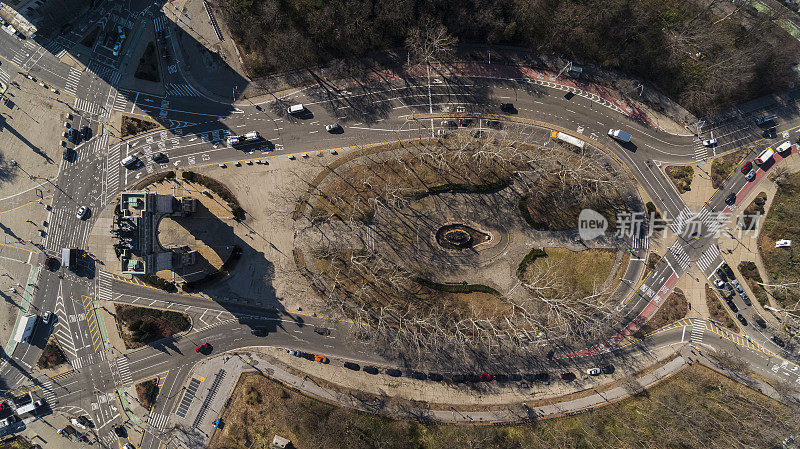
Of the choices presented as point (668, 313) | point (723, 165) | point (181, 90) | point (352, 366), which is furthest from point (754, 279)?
point (181, 90)

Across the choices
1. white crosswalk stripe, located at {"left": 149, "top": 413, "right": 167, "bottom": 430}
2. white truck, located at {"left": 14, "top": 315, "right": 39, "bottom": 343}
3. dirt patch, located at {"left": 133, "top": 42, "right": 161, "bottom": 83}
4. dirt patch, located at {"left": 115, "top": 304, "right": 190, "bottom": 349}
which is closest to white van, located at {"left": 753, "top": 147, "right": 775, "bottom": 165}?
dirt patch, located at {"left": 115, "top": 304, "right": 190, "bottom": 349}

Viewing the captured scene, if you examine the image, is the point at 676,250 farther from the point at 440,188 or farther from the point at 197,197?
the point at 197,197

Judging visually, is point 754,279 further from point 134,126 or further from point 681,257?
point 134,126

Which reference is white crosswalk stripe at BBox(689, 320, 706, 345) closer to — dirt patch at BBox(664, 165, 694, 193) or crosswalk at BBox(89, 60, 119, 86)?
dirt patch at BBox(664, 165, 694, 193)

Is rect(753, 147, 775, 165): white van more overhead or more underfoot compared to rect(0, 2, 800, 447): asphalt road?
more overhead

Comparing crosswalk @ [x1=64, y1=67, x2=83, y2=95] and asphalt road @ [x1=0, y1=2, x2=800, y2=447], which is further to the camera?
crosswalk @ [x1=64, y1=67, x2=83, y2=95]

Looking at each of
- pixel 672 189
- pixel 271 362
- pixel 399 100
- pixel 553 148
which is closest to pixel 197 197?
pixel 271 362
